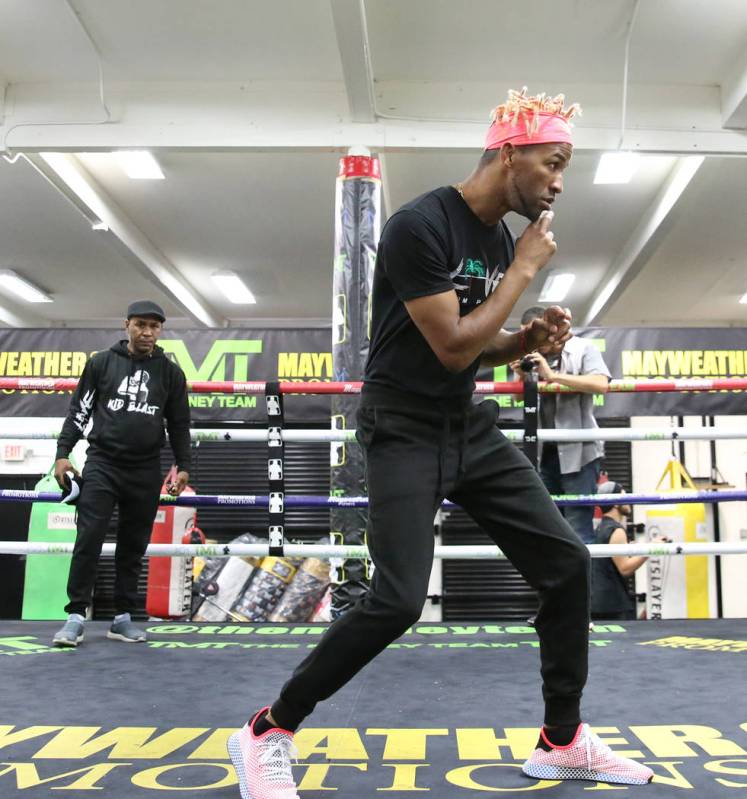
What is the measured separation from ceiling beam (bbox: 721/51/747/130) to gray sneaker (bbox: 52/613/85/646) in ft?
20.4

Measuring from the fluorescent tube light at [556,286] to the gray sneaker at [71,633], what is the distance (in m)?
9.41

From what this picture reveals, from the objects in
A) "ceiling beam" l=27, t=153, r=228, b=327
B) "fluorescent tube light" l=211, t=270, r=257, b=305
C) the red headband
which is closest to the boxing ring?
the red headband

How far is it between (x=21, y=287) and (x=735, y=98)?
10.2 meters

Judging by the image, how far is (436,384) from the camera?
175cm

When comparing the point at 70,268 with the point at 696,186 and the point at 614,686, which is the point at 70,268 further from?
the point at 614,686

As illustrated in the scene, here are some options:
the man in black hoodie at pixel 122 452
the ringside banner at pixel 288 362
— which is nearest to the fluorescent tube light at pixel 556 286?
the ringside banner at pixel 288 362

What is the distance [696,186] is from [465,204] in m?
7.17

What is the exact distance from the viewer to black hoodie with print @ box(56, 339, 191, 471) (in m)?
3.46

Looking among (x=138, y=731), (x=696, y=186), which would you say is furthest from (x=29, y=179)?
(x=138, y=731)

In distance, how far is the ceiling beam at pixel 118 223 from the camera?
7.85 metres

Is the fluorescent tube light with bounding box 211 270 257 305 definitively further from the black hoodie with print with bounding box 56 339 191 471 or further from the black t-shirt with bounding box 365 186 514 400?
the black t-shirt with bounding box 365 186 514 400

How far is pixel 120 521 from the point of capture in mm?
3531

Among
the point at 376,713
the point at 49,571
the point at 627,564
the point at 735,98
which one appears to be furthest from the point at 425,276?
the point at 735,98

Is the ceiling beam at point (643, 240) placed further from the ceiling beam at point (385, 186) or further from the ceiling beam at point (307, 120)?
the ceiling beam at point (385, 186)
